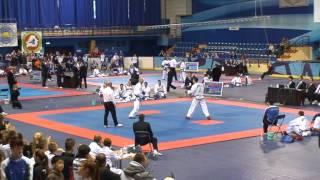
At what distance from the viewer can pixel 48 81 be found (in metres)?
42.8

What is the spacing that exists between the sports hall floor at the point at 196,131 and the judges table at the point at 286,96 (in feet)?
2.35

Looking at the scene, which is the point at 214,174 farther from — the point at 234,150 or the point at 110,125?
the point at 110,125

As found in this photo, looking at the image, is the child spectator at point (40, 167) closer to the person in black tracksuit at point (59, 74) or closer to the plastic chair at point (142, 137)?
the plastic chair at point (142, 137)

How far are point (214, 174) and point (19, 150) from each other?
22.1ft

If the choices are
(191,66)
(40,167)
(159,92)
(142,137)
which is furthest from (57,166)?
(191,66)

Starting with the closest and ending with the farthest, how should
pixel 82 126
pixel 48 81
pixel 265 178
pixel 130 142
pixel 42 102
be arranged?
pixel 265 178 < pixel 130 142 < pixel 82 126 < pixel 42 102 < pixel 48 81

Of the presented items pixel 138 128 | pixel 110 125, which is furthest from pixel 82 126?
pixel 138 128

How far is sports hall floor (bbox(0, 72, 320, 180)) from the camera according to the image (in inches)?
584

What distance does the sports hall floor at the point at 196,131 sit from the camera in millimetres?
14836

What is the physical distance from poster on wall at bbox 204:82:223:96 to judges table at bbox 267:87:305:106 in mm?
3589

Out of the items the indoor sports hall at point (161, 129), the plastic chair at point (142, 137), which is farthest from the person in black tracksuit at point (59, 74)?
the plastic chair at point (142, 137)

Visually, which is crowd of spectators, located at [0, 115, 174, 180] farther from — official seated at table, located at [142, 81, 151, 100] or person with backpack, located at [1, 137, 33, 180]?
official seated at table, located at [142, 81, 151, 100]

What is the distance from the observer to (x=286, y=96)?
27.6m

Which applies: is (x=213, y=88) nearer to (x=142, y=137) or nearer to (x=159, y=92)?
(x=159, y=92)
